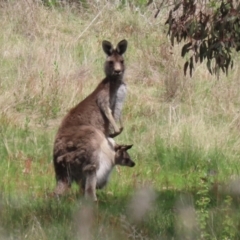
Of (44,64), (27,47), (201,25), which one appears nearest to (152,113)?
(44,64)

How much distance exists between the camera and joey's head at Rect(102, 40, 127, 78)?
32.1 feet

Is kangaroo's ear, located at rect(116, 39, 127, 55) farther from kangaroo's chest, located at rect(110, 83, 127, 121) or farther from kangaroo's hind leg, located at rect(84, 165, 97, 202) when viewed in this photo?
kangaroo's hind leg, located at rect(84, 165, 97, 202)

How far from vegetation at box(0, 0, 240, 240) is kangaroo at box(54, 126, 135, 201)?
0.15 meters

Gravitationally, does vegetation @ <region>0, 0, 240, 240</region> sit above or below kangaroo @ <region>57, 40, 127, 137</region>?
below

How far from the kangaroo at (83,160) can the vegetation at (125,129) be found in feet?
0.49

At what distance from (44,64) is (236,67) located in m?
3.05

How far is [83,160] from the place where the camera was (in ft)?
26.7

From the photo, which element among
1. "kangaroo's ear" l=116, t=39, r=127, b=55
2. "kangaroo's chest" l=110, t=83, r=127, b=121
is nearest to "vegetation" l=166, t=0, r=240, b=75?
"kangaroo's chest" l=110, t=83, r=127, b=121

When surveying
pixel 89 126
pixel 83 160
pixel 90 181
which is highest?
pixel 89 126

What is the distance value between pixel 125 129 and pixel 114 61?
2.01m

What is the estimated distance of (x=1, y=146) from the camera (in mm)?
10414

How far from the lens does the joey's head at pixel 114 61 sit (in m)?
9.77

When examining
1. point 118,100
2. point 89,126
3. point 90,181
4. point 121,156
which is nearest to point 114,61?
point 118,100

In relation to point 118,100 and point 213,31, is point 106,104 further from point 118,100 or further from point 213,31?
point 213,31
